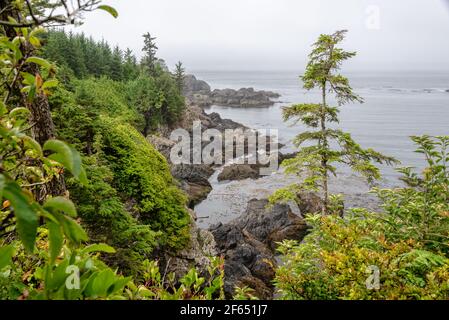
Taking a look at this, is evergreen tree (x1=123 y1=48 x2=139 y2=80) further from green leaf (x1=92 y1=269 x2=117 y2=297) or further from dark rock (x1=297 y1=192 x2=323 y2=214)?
green leaf (x1=92 y1=269 x2=117 y2=297)

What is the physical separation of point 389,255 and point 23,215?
3.46 meters

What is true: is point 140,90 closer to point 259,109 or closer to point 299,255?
point 299,255

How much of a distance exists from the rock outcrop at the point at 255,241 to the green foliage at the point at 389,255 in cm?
1072

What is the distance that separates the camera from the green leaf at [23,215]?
964mm

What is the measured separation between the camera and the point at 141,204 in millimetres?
12984

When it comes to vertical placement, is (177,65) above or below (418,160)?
above

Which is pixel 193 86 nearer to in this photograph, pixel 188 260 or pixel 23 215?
pixel 188 260

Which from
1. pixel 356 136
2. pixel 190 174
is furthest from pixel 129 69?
pixel 356 136

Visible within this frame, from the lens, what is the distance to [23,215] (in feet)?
3.21

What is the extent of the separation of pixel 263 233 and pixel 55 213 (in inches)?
897

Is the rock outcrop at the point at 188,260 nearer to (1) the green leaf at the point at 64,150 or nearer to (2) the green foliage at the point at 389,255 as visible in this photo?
(2) the green foliage at the point at 389,255

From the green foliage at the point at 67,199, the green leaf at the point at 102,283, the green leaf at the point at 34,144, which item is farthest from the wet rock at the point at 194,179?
the green leaf at the point at 34,144
